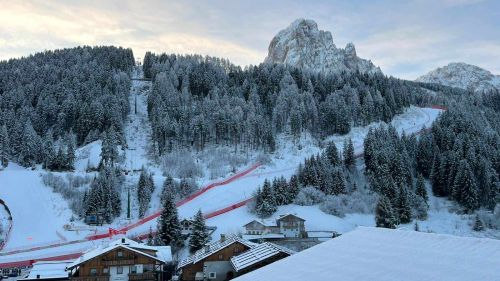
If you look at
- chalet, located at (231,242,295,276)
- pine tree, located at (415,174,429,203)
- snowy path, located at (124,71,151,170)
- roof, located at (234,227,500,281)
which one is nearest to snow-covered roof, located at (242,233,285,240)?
chalet, located at (231,242,295,276)

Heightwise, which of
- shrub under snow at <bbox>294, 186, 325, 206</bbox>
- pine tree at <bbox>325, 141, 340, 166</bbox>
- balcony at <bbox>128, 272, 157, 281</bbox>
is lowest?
balcony at <bbox>128, 272, 157, 281</bbox>

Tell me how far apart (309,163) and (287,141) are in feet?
98.4

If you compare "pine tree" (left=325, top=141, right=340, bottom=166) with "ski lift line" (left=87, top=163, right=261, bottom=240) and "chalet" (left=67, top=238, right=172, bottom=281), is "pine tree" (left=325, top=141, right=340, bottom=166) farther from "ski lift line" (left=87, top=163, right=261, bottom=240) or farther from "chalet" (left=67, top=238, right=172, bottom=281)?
"chalet" (left=67, top=238, right=172, bottom=281)

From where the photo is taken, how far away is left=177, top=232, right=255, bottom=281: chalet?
3869cm

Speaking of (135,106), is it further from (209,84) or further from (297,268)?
(297,268)

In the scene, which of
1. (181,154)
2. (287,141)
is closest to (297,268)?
(181,154)

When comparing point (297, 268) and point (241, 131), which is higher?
point (241, 131)

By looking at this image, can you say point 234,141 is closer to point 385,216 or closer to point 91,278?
point 385,216

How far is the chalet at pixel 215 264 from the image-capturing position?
127 ft

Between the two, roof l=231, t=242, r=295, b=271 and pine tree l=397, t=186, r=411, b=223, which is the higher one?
pine tree l=397, t=186, r=411, b=223

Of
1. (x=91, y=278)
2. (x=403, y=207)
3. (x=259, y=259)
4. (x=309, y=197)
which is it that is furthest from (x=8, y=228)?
(x=403, y=207)

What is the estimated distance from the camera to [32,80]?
136250 mm

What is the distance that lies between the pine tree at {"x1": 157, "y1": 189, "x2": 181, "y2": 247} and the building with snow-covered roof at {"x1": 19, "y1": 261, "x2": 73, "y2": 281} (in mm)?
13284

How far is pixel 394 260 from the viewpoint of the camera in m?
19.6
